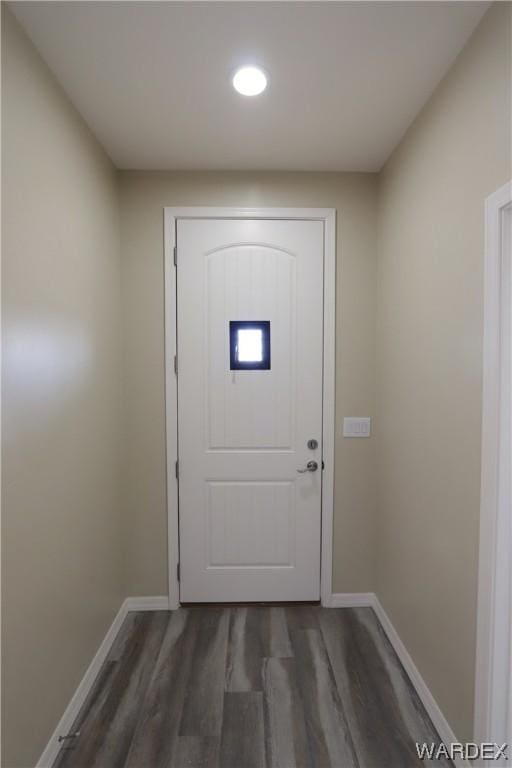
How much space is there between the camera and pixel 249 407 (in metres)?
2.31

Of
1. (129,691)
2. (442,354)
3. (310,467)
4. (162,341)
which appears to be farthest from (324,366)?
(129,691)

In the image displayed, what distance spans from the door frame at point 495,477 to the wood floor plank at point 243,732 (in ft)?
2.64

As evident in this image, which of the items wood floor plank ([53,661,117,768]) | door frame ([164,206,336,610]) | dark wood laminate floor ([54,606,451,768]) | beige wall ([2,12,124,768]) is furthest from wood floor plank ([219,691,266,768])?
door frame ([164,206,336,610])

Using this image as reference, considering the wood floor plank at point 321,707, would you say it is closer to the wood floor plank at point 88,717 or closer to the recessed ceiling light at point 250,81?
the wood floor plank at point 88,717

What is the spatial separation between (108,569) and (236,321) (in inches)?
59.9

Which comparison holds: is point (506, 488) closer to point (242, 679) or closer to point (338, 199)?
point (242, 679)

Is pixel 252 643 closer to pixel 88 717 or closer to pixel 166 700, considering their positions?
pixel 166 700

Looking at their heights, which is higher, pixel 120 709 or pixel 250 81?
pixel 250 81

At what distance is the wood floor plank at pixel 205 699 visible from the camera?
146 centimetres

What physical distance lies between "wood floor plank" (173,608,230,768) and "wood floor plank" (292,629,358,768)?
0.37 metres

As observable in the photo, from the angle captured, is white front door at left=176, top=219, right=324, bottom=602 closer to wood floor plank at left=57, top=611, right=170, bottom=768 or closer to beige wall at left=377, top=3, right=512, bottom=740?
wood floor plank at left=57, top=611, right=170, bottom=768

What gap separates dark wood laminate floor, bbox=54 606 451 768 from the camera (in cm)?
147

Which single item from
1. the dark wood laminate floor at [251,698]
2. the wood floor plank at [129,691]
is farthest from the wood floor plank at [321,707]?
the wood floor plank at [129,691]

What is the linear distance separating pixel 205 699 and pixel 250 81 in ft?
8.43
